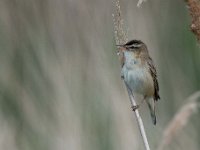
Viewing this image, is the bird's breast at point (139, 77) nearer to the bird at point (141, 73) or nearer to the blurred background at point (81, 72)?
the bird at point (141, 73)

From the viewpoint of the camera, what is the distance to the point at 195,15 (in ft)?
6.84

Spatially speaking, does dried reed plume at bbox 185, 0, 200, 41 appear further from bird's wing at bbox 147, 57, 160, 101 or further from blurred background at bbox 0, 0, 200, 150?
bird's wing at bbox 147, 57, 160, 101

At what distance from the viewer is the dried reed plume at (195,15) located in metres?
2.06

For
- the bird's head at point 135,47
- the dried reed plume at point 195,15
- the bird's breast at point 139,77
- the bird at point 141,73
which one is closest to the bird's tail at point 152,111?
the bird at point 141,73

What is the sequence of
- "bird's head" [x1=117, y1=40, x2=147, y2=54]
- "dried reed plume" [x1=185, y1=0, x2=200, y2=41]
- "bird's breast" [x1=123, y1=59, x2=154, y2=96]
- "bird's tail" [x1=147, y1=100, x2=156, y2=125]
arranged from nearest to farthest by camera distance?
"dried reed plume" [x1=185, y1=0, x2=200, y2=41] < "bird's head" [x1=117, y1=40, x2=147, y2=54] < "bird's tail" [x1=147, y1=100, x2=156, y2=125] < "bird's breast" [x1=123, y1=59, x2=154, y2=96]

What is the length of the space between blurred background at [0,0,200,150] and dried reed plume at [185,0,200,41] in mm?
1012

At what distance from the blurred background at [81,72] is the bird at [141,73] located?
3.2 inches

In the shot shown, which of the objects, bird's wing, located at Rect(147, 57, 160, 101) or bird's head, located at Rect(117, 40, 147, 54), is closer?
bird's head, located at Rect(117, 40, 147, 54)

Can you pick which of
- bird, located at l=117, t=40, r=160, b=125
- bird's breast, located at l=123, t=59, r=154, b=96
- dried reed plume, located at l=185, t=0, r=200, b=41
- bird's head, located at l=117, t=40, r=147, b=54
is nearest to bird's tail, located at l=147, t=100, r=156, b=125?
bird, located at l=117, t=40, r=160, b=125

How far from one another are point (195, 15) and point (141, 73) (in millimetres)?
1866

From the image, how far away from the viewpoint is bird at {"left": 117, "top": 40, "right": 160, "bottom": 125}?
3646mm

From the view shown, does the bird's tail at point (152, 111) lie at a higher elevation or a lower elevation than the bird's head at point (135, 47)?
lower

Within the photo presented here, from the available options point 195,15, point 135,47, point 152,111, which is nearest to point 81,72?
point 135,47

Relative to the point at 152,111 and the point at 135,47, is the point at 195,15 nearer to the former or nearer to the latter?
the point at 135,47
